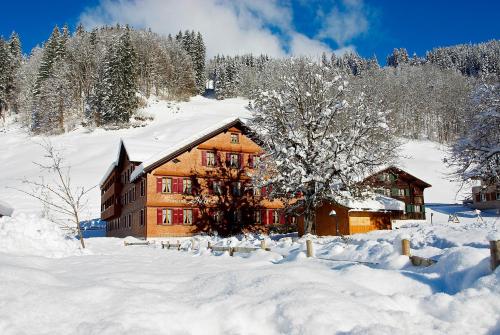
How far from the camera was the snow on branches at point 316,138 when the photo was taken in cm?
2703

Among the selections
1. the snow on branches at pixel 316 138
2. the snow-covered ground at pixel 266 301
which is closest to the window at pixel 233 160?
the snow on branches at pixel 316 138

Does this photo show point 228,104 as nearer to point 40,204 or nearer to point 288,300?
point 40,204

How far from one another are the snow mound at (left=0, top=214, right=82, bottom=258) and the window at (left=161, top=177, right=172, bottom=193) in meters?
19.3

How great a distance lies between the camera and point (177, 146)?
3700 cm

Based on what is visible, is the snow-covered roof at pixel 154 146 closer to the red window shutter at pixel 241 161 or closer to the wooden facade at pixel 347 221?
the red window shutter at pixel 241 161

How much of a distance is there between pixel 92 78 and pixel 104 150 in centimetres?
2870

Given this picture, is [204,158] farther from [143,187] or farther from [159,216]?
[159,216]

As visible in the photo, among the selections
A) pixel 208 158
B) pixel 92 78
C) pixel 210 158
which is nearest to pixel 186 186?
pixel 208 158

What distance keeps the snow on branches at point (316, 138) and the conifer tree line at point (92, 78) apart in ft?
189

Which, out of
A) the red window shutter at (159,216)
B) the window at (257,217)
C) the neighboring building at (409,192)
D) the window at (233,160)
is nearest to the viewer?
the red window shutter at (159,216)

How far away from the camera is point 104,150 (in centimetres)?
7244

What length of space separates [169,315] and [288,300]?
1972 millimetres

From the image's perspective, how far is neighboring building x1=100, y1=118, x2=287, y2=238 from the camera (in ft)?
121

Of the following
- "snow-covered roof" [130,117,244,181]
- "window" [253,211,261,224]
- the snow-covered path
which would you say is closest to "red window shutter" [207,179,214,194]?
"snow-covered roof" [130,117,244,181]
